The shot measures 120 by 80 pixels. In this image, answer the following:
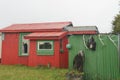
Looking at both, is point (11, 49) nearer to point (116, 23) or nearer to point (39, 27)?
point (39, 27)

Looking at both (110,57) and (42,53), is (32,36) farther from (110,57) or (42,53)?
(110,57)

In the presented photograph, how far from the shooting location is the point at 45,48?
63.7 ft

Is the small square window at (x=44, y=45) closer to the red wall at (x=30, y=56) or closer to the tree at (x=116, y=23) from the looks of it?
the red wall at (x=30, y=56)

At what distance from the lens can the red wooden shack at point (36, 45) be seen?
19031 mm

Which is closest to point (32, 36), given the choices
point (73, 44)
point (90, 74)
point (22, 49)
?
point (22, 49)

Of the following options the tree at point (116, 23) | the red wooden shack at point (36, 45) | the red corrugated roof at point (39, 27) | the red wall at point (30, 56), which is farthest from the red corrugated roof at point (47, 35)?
the tree at point (116, 23)

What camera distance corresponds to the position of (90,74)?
1293 cm

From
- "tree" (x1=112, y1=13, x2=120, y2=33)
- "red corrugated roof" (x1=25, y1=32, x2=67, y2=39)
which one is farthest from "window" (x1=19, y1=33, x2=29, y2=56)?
"tree" (x1=112, y1=13, x2=120, y2=33)

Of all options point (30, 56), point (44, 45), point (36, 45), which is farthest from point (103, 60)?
point (30, 56)

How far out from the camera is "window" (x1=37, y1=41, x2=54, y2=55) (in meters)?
19.2

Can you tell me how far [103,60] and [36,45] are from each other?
8.00 metres

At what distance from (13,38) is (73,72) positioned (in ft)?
35.2

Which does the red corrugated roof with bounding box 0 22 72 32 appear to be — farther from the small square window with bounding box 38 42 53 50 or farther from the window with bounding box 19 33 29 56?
the small square window with bounding box 38 42 53 50

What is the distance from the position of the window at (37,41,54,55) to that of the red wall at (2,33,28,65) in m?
2.79
